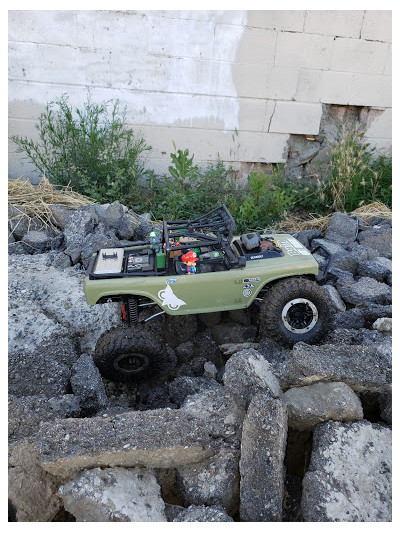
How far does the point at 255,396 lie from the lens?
8.14ft

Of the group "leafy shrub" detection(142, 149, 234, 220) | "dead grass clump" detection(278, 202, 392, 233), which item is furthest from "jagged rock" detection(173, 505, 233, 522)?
"dead grass clump" detection(278, 202, 392, 233)

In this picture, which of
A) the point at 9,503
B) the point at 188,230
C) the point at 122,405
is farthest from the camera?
the point at 188,230

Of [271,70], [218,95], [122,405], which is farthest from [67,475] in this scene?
[271,70]

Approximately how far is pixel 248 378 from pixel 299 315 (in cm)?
102

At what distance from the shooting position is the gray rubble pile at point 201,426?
2.29 meters

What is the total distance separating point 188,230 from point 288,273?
33.6 inches

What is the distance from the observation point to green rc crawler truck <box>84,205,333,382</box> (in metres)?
3.17

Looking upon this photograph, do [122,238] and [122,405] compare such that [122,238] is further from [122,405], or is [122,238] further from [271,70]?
[271,70]

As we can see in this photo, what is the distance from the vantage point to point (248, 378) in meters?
2.68

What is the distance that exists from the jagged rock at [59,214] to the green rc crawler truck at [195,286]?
1.63 meters

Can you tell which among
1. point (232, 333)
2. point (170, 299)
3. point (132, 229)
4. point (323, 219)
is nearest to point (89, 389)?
point (170, 299)

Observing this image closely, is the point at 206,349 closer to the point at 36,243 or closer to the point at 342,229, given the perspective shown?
the point at 36,243

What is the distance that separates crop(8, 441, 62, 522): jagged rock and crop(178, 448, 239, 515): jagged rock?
68 cm

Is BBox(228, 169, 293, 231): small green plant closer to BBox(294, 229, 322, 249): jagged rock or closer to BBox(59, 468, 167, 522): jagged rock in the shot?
BBox(294, 229, 322, 249): jagged rock
